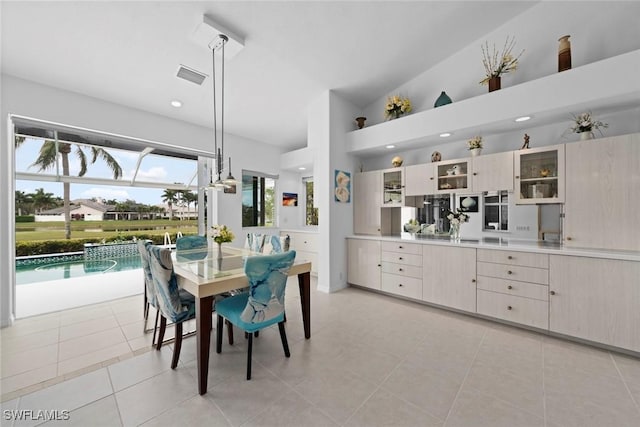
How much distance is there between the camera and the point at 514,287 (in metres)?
2.55

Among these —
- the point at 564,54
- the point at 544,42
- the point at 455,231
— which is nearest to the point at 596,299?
the point at 455,231

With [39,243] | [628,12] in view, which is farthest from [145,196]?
[628,12]

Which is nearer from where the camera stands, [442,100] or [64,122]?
[64,122]

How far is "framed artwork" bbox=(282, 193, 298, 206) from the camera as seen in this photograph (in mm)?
5504

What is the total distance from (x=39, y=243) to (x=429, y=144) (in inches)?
344

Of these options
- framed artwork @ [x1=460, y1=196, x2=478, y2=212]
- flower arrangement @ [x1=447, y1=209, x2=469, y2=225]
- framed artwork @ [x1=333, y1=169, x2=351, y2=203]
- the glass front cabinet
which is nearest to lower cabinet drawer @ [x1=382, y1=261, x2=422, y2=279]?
flower arrangement @ [x1=447, y1=209, x2=469, y2=225]

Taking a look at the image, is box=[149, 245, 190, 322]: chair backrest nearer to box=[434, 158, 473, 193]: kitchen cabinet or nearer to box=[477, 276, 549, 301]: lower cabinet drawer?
box=[477, 276, 549, 301]: lower cabinet drawer

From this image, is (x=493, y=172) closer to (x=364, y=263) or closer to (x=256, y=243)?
(x=364, y=263)

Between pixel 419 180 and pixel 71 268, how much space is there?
774 centimetres

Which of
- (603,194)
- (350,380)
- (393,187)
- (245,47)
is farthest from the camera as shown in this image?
(393,187)

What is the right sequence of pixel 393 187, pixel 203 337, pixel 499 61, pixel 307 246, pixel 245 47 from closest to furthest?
1. pixel 203 337
2. pixel 245 47
3. pixel 499 61
4. pixel 393 187
5. pixel 307 246

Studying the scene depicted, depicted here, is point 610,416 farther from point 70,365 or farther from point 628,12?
point 70,365

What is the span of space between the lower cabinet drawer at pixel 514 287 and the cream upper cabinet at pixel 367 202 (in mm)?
1546

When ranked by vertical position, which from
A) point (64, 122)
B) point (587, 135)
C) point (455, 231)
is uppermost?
point (64, 122)
